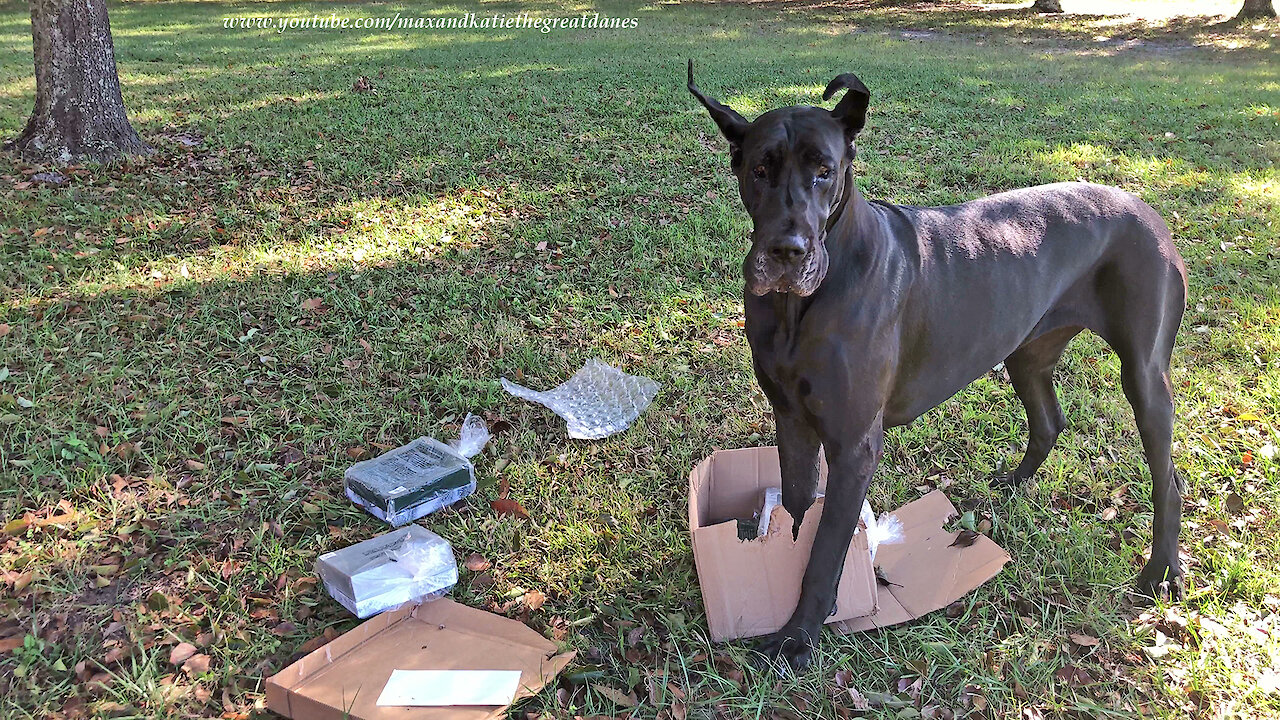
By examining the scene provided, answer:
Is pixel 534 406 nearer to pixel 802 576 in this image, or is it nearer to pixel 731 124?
pixel 802 576

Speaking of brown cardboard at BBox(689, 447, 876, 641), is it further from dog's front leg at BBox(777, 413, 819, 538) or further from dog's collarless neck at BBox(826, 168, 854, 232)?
dog's collarless neck at BBox(826, 168, 854, 232)

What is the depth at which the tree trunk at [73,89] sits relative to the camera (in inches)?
247

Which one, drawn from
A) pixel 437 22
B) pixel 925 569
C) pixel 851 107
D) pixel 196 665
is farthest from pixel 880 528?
pixel 437 22

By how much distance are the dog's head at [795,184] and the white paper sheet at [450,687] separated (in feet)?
4.45

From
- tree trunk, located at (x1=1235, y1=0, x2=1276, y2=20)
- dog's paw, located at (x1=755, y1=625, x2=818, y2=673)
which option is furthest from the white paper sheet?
tree trunk, located at (x1=1235, y1=0, x2=1276, y2=20)

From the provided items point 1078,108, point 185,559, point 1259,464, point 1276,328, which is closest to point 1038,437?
point 1259,464

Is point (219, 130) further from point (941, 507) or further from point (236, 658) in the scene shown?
point (941, 507)

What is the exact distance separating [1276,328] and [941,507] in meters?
2.72

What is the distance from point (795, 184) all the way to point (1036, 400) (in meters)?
1.80

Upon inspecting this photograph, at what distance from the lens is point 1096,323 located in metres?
2.81

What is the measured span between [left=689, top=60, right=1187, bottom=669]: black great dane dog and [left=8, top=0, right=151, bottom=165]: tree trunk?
238 inches

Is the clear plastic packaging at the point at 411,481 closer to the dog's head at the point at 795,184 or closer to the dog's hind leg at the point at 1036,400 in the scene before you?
the dog's head at the point at 795,184

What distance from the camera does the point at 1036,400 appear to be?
339 cm

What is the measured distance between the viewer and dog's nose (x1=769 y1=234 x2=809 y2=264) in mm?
2096
